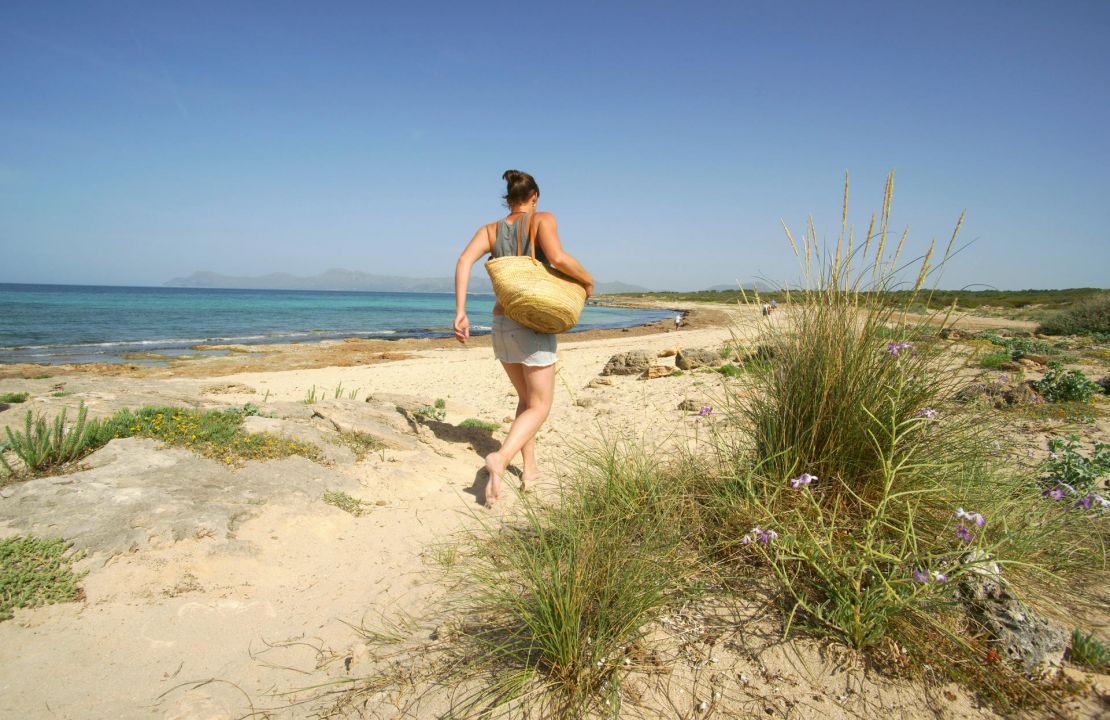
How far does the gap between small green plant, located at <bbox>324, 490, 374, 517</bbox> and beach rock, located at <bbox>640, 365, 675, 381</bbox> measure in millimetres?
6400

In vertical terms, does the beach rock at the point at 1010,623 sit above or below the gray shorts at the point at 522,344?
below

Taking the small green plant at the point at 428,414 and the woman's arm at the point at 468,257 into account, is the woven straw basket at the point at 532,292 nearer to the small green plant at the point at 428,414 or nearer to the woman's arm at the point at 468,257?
the woman's arm at the point at 468,257

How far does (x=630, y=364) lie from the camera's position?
35.2ft

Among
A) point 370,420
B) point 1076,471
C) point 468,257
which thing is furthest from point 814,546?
point 370,420

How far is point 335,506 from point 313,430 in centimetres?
117

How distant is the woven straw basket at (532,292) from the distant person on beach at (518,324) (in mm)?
87

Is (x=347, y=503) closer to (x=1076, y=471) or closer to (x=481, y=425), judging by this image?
(x=481, y=425)

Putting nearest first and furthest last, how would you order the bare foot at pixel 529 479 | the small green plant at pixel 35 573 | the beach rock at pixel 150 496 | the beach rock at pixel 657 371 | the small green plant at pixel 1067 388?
the small green plant at pixel 35 573, the beach rock at pixel 150 496, the bare foot at pixel 529 479, the small green plant at pixel 1067 388, the beach rock at pixel 657 371

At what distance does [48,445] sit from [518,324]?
3.11 m

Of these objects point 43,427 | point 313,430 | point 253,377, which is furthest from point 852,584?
point 253,377

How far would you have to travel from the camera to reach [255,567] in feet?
9.68

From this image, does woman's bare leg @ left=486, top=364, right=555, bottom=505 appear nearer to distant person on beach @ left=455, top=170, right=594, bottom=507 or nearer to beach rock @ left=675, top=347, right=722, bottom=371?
distant person on beach @ left=455, top=170, right=594, bottom=507

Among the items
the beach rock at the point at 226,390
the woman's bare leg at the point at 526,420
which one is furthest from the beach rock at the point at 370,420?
the beach rock at the point at 226,390

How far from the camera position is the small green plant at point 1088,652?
185 cm
